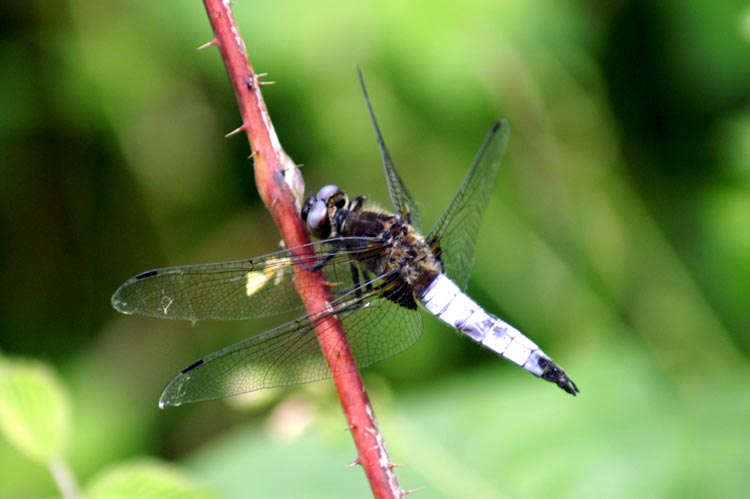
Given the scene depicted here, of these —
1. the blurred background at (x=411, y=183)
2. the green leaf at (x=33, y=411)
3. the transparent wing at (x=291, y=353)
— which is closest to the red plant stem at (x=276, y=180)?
the transparent wing at (x=291, y=353)

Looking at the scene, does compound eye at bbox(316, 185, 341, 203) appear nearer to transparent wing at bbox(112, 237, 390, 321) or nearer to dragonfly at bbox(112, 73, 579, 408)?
dragonfly at bbox(112, 73, 579, 408)

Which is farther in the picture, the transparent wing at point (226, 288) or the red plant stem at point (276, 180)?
the transparent wing at point (226, 288)

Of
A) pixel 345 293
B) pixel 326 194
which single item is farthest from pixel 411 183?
pixel 345 293

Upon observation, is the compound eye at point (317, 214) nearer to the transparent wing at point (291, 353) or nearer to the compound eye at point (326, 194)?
the compound eye at point (326, 194)

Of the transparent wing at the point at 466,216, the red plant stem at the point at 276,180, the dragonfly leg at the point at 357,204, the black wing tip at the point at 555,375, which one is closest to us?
the red plant stem at the point at 276,180

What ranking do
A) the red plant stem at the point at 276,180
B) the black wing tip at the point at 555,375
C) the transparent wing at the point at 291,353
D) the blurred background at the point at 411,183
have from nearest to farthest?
the red plant stem at the point at 276,180 < the transparent wing at the point at 291,353 < the black wing tip at the point at 555,375 < the blurred background at the point at 411,183

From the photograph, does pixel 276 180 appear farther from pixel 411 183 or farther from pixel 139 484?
pixel 411 183
